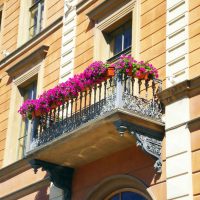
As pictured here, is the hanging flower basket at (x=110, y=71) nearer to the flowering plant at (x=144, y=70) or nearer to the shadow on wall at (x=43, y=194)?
the flowering plant at (x=144, y=70)

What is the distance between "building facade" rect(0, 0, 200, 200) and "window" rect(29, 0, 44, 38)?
2.93ft

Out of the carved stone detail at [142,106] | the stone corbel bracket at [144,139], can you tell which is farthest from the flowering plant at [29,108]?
the stone corbel bracket at [144,139]

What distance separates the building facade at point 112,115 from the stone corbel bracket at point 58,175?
24 mm

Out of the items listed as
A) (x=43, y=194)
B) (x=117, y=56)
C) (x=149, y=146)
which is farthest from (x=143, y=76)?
(x=43, y=194)

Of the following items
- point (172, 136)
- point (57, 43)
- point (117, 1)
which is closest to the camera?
point (172, 136)

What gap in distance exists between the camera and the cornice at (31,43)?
59.9 ft

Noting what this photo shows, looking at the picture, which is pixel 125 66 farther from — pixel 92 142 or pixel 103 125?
pixel 92 142

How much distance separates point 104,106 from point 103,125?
A: 1.56 feet

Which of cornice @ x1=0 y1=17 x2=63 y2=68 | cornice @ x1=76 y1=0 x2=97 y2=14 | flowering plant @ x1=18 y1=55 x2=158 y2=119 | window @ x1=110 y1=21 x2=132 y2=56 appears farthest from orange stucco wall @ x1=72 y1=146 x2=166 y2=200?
cornice @ x1=0 y1=17 x2=63 y2=68

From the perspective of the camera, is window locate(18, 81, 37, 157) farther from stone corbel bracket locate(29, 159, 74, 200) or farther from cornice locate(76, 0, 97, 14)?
stone corbel bracket locate(29, 159, 74, 200)

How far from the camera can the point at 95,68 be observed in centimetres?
1336

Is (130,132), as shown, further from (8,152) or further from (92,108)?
(8,152)

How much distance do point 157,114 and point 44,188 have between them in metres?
4.47

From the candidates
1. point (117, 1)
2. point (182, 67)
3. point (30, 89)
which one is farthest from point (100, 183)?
point (30, 89)
